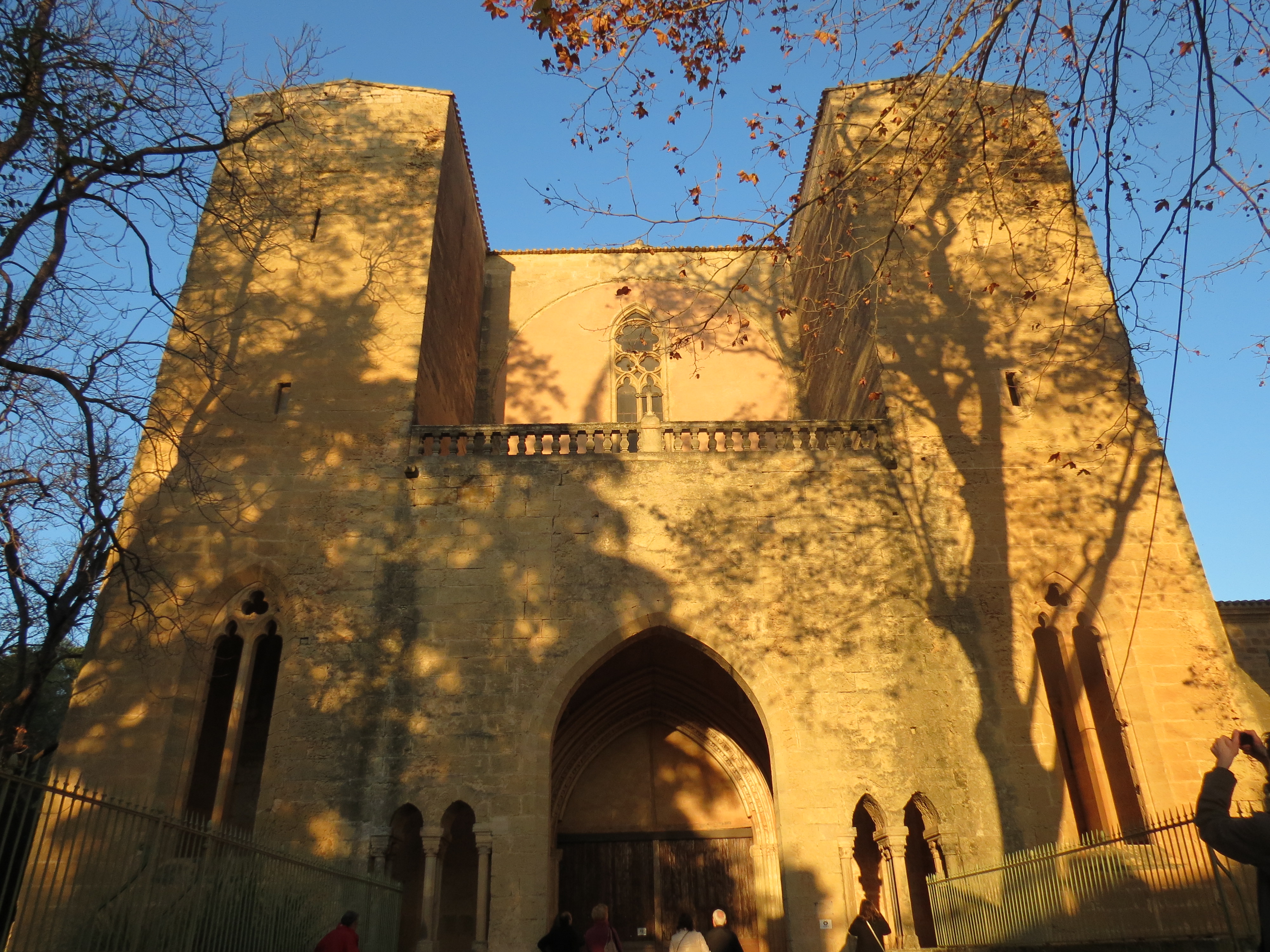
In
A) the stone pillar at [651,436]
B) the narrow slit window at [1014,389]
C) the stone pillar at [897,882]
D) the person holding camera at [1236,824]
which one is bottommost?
the person holding camera at [1236,824]

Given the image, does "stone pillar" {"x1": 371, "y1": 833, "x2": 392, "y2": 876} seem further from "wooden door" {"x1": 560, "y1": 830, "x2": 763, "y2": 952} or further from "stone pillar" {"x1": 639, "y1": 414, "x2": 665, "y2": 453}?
"stone pillar" {"x1": 639, "y1": 414, "x2": 665, "y2": 453}

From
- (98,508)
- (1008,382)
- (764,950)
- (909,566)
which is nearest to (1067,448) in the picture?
(1008,382)

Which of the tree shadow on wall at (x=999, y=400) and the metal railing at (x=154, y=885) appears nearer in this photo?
the metal railing at (x=154, y=885)

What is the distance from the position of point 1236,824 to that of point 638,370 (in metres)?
14.2

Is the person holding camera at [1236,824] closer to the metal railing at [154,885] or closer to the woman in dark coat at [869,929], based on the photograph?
the metal railing at [154,885]

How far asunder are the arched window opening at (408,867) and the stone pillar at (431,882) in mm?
54

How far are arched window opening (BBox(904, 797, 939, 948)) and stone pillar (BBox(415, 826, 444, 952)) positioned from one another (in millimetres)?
4737

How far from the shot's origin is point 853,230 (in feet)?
42.3

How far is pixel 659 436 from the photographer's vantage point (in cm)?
1176

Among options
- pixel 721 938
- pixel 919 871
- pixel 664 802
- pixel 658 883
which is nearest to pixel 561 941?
pixel 721 938

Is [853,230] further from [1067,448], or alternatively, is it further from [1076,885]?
[1076,885]

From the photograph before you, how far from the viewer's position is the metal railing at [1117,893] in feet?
19.4

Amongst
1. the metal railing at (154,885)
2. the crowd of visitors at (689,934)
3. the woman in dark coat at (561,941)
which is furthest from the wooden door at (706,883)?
the metal railing at (154,885)

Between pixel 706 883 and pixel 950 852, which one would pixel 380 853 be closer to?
pixel 706 883
